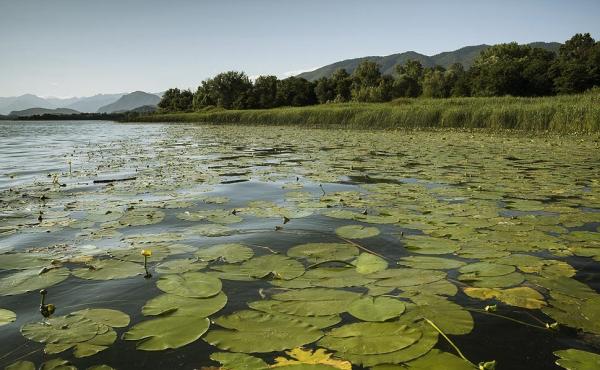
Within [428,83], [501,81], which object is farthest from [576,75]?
[428,83]

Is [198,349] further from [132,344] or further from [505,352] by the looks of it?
[505,352]

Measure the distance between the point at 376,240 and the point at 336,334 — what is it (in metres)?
1.49

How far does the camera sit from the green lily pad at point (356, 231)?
3105 millimetres

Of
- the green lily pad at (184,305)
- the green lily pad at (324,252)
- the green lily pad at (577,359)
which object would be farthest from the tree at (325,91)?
the green lily pad at (577,359)

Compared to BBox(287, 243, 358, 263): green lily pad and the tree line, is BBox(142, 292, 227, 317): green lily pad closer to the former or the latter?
BBox(287, 243, 358, 263): green lily pad

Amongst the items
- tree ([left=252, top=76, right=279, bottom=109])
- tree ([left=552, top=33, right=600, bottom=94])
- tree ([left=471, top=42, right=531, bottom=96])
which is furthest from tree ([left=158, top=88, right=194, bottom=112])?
tree ([left=552, top=33, right=600, bottom=94])

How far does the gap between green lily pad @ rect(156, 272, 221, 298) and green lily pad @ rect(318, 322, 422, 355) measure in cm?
73

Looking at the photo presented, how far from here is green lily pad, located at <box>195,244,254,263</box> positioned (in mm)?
2619

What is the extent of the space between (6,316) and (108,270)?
0.62 m

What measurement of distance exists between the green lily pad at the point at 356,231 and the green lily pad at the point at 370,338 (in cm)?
144

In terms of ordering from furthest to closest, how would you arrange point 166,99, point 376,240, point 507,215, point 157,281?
point 166,99 → point 507,215 → point 376,240 → point 157,281

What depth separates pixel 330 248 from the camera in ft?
9.25

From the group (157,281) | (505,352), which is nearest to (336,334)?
(505,352)

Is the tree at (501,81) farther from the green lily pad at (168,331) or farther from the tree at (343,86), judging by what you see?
the green lily pad at (168,331)
